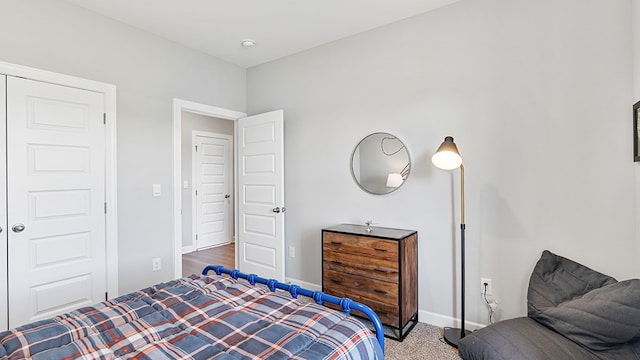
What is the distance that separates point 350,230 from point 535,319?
56.5 inches

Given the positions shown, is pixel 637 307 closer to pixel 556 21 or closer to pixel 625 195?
pixel 625 195

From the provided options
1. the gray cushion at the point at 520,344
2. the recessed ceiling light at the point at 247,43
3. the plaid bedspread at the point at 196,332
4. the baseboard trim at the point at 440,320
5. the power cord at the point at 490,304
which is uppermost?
the recessed ceiling light at the point at 247,43

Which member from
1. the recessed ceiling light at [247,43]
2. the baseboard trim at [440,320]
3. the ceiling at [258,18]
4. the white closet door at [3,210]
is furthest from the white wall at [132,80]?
the baseboard trim at [440,320]

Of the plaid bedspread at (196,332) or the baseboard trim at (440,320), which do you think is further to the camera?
the baseboard trim at (440,320)

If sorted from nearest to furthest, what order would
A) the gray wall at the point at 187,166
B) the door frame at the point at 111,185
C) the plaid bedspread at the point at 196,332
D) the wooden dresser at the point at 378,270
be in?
the plaid bedspread at the point at 196,332
the wooden dresser at the point at 378,270
the door frame at the point at 111,185
the gray wall at the point at 187,166

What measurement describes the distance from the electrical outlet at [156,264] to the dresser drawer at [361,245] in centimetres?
171

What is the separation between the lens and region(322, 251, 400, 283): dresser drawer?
2438mm

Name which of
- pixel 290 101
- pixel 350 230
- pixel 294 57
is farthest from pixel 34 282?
pixel 294 57

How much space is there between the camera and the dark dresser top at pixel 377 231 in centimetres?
251

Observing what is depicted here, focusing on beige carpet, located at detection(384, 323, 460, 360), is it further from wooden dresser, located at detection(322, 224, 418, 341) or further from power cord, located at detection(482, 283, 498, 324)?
power cord, located at detection(482, 283, 498, 324)

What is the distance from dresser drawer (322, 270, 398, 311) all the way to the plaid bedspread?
3.41 feet

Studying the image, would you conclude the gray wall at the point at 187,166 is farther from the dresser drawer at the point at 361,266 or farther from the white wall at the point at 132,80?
the dresser drawer at the point at 361,266

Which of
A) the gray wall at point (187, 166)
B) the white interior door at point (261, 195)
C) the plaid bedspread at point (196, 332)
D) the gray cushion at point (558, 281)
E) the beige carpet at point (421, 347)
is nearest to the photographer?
the plaid bedspread at point (196, 332)

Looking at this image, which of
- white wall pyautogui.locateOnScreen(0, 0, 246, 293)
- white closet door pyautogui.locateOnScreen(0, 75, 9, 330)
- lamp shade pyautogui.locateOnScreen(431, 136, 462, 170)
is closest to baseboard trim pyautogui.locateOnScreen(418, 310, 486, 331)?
lamp shade pyautogui.locateOnScreen(431, 136, 462, 170)
